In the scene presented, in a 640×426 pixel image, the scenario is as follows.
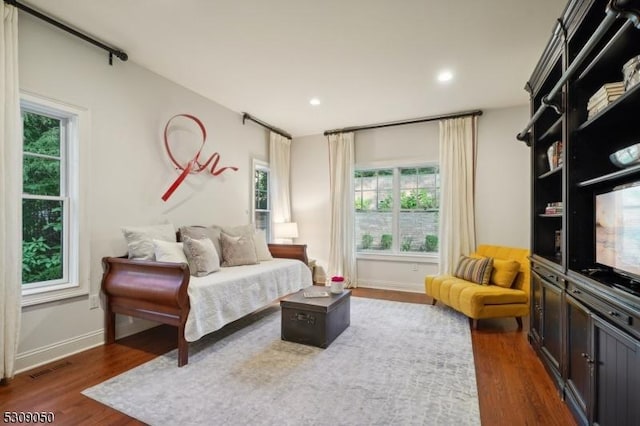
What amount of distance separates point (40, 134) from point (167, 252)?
4.59 feet

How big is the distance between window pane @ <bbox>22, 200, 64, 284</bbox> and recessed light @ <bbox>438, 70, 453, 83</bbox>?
12.8ft

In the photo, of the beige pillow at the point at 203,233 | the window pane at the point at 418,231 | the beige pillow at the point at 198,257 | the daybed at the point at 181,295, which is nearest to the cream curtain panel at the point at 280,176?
the beige pillow at the point at 203,233

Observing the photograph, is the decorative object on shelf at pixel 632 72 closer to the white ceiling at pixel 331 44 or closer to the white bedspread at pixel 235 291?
the white ceiling at pixel 331 44

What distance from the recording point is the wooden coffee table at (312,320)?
9.16 feet

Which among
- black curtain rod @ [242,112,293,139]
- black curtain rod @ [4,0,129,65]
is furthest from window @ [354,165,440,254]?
black curtain rod @ [4,0,129,65]

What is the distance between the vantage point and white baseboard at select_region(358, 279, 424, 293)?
16.4 feet

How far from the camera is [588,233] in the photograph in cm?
201

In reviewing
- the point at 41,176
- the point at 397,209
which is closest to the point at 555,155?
the point at 397,209

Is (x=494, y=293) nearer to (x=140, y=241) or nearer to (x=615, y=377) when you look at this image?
(x=615, y=377)

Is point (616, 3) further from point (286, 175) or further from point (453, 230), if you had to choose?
point (286, 175)

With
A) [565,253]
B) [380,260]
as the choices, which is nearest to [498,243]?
[380,260]

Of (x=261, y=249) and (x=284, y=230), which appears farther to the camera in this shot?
(x=284, y=230)

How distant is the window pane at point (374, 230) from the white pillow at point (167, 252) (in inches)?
125

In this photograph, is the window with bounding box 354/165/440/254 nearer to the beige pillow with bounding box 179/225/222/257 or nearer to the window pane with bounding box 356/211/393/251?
the window pane with bounding box 356/211/393/251
